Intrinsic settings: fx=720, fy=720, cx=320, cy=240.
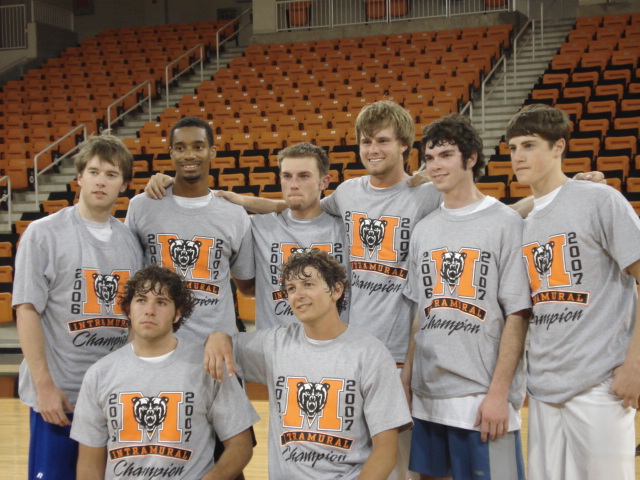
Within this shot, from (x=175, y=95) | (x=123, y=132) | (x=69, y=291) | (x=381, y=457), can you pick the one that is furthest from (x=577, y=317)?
(x=175, y=95)

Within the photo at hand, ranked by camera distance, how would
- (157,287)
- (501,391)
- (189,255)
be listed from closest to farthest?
(501,391) < (157,287) < (189,255)

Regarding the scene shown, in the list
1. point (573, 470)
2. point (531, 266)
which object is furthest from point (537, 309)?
point (573, 470)

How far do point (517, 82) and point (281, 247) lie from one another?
31.5 feet

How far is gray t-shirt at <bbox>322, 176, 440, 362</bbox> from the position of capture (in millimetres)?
2770

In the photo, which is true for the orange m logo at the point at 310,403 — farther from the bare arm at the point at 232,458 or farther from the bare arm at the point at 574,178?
the bare arm at the point at 574,178

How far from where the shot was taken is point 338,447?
2424 millimetres

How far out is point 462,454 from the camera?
2508mm

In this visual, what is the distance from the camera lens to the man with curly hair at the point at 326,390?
241 centimetres

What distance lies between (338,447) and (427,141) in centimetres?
113

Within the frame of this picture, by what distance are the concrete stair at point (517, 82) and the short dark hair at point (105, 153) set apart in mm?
7334


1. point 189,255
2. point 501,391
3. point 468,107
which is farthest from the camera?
point 468,107

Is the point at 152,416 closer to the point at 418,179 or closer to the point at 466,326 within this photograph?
the point at 466,326

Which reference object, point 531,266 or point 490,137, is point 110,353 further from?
point 490,137

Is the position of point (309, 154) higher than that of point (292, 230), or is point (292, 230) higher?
point (309, 154)
